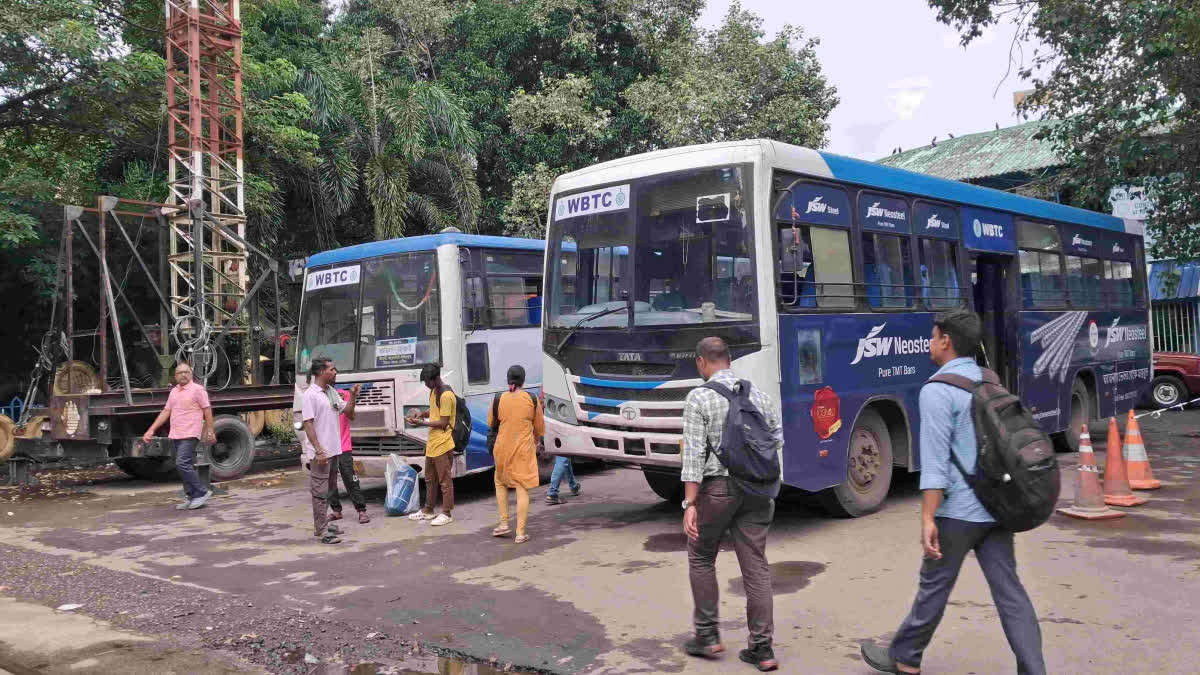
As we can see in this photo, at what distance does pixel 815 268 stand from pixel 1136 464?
416cm

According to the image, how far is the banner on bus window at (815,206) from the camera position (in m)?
7.50

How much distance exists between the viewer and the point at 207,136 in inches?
711

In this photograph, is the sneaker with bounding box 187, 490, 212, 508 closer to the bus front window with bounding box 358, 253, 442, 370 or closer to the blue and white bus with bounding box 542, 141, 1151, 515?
the bus front window with bounding box 358, 253, 442, 370

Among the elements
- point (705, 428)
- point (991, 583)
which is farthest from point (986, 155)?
point (991, 583)

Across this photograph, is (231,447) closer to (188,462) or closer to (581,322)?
(188,462)

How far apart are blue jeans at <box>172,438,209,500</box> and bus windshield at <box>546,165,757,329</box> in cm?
458

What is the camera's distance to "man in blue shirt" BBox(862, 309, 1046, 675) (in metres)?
3.83

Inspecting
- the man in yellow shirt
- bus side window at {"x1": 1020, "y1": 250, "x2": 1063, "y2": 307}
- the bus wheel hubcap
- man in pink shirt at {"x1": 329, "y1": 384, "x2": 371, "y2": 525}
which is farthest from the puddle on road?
bus side window at {"x1": 1020, "y1": 250, "x2": 1063, "y2": 307}

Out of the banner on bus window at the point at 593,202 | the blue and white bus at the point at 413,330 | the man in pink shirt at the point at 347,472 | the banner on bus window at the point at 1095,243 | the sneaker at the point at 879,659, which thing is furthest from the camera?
the banner on bus window at the point at 1095,243

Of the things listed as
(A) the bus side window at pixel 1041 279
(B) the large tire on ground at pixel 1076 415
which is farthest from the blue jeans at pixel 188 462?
(B) the large tire on ground at pixel 1076 415

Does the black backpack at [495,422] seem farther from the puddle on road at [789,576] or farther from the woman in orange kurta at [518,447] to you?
the puddle on road at [789,576]

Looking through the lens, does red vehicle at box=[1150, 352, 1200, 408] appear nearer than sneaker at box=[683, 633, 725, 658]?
No

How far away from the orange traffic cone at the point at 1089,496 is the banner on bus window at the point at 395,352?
251 inches

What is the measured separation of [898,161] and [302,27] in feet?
63.8
